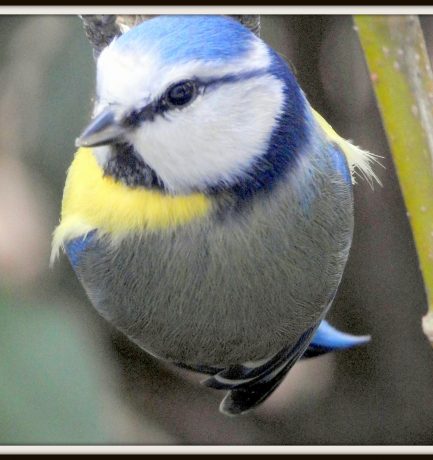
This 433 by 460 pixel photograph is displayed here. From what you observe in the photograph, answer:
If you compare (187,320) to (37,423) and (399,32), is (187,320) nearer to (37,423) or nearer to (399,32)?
(37,423)

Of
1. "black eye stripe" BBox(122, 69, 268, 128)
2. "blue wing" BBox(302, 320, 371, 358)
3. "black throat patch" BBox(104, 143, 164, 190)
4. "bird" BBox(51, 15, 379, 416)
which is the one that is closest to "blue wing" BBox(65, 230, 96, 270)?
"bird" BBox(51, 15, 379, 416)

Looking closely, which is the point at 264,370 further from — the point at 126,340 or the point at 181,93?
the point at 181,93

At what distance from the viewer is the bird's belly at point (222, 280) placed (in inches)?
33.2

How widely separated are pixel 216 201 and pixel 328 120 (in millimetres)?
241

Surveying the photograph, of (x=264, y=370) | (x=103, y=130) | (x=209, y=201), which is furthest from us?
(x=264, y=370)

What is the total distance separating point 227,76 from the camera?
0.73 metres

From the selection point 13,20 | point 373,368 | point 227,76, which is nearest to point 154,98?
point 227,76

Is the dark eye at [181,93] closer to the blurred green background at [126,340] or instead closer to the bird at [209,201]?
the bird at [209,201]

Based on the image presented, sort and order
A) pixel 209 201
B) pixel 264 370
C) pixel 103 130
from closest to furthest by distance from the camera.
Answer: pixel 103 130 → pixel 209 201 → pixel 264 370

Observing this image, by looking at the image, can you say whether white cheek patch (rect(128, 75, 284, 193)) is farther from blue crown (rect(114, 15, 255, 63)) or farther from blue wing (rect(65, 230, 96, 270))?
blue wing (rect(65, 230, 96, 270))

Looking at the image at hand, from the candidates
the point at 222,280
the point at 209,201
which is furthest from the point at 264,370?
the point at 209,201

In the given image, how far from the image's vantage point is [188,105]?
0.71 m

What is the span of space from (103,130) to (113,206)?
152mm

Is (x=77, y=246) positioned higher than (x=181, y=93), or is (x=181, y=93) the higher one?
(x=181, y=93)
